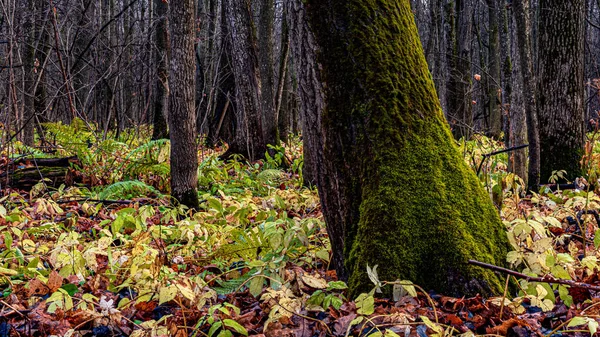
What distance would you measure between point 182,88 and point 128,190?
73.3 inches

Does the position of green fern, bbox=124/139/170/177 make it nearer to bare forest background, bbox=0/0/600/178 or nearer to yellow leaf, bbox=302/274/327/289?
bare forest background, bbox=0/0/600/178

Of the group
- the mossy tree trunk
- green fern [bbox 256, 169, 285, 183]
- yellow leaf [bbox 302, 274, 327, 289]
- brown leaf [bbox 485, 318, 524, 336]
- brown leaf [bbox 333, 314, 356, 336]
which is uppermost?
the mossy tree trunk

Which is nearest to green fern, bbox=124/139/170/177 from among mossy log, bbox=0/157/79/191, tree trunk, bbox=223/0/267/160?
mossy log, bbox=0/157/79/191

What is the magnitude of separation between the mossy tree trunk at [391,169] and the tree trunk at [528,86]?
2.95 m

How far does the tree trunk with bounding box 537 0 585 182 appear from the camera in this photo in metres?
5.66

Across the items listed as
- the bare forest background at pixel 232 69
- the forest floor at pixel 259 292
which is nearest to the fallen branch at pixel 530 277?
the forest floor at pixel 259 292

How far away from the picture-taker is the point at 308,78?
8.41ft

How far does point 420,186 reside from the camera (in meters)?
2.41

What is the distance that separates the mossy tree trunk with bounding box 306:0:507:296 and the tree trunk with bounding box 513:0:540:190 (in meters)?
2.95

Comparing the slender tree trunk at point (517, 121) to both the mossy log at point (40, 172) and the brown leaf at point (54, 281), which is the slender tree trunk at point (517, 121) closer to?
the brown leaf at point (54, 281)

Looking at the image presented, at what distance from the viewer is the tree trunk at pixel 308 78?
252cm

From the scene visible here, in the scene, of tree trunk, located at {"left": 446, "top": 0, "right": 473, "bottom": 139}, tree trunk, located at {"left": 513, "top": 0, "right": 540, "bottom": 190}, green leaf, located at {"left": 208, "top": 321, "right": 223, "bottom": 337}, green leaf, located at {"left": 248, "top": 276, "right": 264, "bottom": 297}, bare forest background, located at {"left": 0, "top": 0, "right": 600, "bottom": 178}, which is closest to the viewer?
green leaf, located at {"left": 208, "top": 321, "right": 223, "bottom": 337}

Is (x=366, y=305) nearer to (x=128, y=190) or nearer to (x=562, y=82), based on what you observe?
(x=128, y=190)

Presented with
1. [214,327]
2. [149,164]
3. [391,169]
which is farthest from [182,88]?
[214,327]
